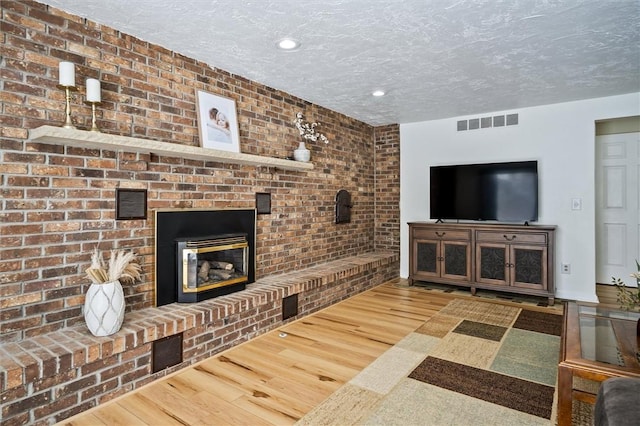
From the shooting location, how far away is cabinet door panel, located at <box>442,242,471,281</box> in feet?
14.9

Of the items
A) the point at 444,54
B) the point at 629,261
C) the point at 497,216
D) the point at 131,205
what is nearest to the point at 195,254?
the point at 131,205

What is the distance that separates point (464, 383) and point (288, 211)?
2345 mm

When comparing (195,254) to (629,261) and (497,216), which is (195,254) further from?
(629,261)

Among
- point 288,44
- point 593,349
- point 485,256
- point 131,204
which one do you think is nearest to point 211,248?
point 131,204

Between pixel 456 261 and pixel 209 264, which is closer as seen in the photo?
pixel 209 264

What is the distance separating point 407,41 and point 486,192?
2620 millimetres

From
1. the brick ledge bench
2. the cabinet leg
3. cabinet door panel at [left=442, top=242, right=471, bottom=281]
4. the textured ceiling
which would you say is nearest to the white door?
the textured ceiling

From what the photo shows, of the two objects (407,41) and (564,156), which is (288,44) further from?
(564,156)

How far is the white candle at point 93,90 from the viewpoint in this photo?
2.28 meters

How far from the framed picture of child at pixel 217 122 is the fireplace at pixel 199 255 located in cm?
58

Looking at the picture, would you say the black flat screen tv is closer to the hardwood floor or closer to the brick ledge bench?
the hardwood floor

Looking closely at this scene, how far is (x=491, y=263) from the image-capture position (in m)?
4.37

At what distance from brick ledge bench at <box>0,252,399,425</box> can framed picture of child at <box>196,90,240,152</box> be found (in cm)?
126

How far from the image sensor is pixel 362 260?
4785 millimetres
